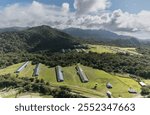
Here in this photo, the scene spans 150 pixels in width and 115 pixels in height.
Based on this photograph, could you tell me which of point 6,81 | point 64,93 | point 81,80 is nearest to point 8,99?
point 6,81

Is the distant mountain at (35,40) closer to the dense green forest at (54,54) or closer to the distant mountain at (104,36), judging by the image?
the dense green forest at (54,54)

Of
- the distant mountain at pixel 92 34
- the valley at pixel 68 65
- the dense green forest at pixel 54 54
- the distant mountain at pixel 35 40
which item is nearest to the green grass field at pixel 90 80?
the valley at pixel 68 65

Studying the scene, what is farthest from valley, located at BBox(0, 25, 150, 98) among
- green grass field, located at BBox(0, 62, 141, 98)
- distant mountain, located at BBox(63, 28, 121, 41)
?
distant mountain, located at BBox(63, 28, 121, 41)

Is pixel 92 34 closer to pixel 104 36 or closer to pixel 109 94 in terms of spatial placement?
pixel 104 36

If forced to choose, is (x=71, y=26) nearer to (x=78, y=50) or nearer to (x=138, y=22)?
(x=78, y=50)

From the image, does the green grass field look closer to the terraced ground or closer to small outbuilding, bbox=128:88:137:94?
small outbuilding, bbox=128:88:137:94
